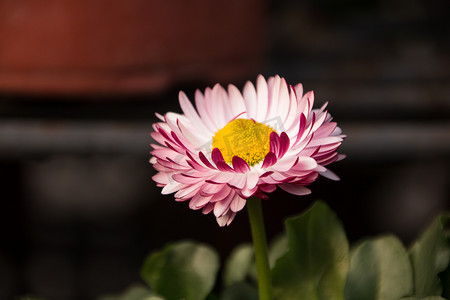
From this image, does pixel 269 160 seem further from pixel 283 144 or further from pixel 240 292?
pixel 240 292

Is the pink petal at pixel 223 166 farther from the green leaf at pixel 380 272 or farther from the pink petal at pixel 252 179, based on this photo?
the green leaf at pixel 380 272

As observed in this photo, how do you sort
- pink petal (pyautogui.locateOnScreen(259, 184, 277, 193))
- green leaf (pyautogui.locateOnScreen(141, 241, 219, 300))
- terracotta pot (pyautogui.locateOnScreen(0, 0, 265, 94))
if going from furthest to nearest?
1. terracotta pot (pyautogui.locateOnScreen(0, 0, 265, 94))
2. green leaf (pyautogui.locateOnScreen(141, 241, 219, 300))
3. pink petal (pyautogui.locateOnScreen(259, 184, 277, 193))

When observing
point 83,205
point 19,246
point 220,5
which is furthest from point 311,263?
point 83,205

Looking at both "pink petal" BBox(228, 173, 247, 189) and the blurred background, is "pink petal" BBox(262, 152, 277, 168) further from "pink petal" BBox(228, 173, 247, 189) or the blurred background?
the blurred background

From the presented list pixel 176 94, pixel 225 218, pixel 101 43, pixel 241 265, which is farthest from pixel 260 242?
pixel 176 94

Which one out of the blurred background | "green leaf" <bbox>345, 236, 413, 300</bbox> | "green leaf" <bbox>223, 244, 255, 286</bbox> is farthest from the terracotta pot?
"green leaf" <bbox>345, 236, 413, 300</bbox>
